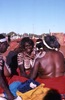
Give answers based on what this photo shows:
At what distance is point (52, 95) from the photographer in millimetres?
4520

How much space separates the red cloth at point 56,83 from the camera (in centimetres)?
509

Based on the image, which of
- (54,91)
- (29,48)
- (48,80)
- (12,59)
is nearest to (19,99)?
(54,91)

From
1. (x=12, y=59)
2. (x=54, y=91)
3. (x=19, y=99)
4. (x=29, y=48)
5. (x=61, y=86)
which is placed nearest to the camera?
(x=19, y=99)

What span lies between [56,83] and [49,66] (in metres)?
0.37

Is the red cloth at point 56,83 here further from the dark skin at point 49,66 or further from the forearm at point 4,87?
the forearm at point 4,87

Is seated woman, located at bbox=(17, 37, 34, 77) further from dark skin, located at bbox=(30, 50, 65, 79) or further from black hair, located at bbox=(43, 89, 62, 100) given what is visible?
black hair, located at bbox=(43, 89, 62, 100)

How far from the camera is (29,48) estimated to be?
6.55 metres

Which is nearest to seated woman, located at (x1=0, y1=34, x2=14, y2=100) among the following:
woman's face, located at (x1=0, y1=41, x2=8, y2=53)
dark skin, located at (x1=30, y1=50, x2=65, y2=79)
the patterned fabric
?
woman's face, located at (x1=0, y1=41, x2=8, y2=53)

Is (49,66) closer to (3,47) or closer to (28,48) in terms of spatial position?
(3,47)

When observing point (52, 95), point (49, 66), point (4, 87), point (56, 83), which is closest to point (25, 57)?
point (49, 66)

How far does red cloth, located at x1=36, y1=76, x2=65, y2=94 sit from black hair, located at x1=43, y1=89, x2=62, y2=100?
0.31 metres

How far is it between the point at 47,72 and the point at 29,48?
1.34m

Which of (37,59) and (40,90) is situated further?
(37,59)

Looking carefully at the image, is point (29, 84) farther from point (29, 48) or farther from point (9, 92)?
point (29, 48)
